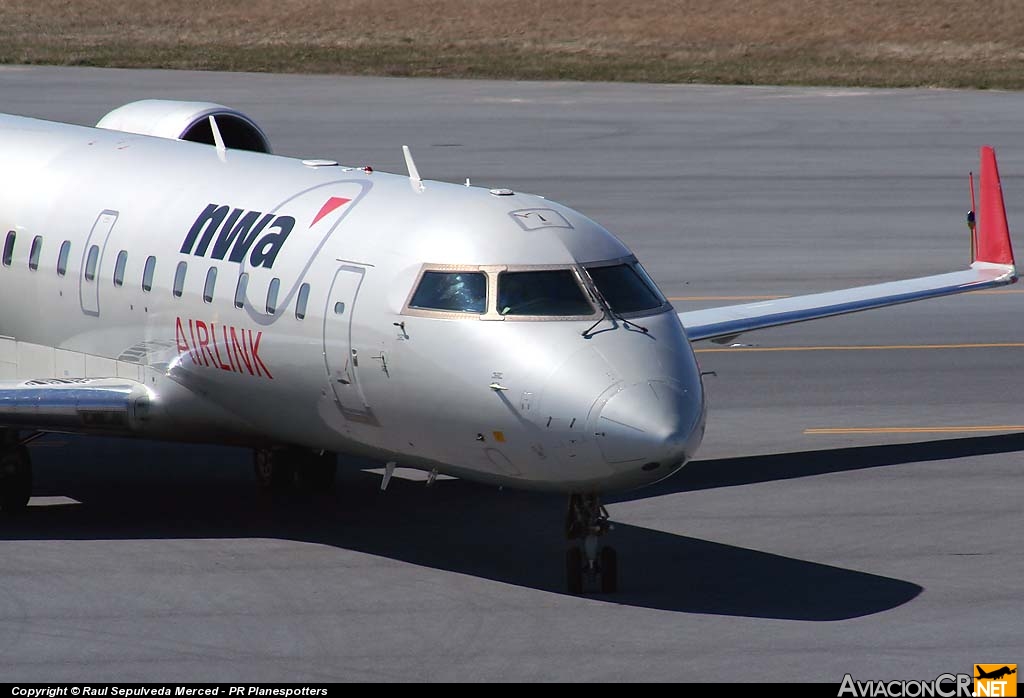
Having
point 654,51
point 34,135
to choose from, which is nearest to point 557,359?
point 34,135

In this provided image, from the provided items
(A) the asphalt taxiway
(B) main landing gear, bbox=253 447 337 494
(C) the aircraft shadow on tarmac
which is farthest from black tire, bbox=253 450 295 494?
(A) the asphalt taxiway

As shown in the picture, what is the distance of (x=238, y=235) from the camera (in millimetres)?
17812

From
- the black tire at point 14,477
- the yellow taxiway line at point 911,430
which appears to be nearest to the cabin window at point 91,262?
the black tire at point 14,477

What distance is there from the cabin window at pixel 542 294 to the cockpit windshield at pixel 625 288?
22 cm

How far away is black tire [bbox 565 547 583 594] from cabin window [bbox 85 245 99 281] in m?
6.58

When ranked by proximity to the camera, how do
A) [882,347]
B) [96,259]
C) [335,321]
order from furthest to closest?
[882,347] < [96,259] < [335,321]

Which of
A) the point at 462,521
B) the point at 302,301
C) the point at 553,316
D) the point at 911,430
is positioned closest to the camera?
the point at 553,316

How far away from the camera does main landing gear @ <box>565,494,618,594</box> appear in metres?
15.6

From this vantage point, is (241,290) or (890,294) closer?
(241,290)

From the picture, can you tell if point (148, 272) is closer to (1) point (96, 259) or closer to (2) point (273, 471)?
(1) point (96, 259)

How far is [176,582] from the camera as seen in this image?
1653cm

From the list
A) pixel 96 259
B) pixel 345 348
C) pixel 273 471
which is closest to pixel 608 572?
pixel 345 348

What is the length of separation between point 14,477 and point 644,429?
780 cm

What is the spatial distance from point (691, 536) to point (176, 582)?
509 centimetres
